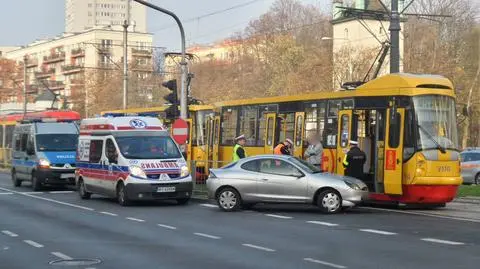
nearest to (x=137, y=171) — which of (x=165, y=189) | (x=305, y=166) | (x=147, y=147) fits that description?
(x=165, y=189)

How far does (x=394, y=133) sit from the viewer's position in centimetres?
1858

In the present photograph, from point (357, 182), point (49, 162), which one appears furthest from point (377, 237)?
point (49, 162)

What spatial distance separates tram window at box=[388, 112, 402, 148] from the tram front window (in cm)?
48

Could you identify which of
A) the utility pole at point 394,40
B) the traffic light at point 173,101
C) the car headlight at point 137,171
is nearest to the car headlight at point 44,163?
the traffic light at point 173,101

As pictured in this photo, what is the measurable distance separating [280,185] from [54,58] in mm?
115322

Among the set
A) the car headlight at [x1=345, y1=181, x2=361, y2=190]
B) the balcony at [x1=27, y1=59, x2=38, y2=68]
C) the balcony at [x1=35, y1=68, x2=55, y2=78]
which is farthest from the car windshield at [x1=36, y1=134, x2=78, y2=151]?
the balcony at [x1=27, y1=59, x2=38, y2=68]

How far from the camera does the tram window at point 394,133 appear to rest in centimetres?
1848

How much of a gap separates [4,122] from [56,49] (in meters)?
88.0

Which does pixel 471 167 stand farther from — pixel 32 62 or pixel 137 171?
pixel 32 62

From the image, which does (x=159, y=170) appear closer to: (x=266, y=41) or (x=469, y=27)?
(x=469, y=27)

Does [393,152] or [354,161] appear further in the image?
[354,161]

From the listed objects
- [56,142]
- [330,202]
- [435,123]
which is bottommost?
[330,202]

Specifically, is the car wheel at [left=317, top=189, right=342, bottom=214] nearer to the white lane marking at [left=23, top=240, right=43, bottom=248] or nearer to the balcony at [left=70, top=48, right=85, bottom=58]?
the white lane marking at [left=23, top=240, right=43, bottom=248]

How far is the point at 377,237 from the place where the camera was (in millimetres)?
13062
